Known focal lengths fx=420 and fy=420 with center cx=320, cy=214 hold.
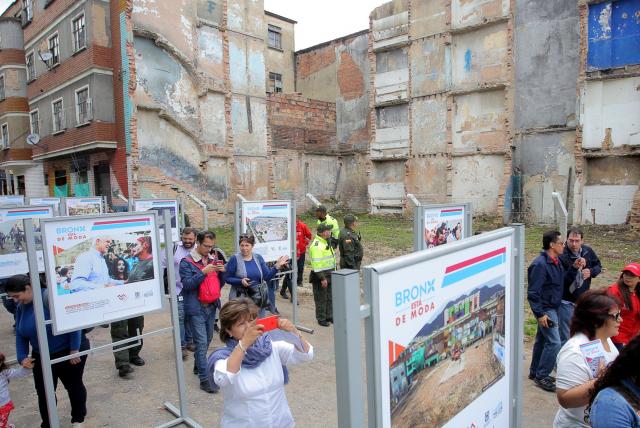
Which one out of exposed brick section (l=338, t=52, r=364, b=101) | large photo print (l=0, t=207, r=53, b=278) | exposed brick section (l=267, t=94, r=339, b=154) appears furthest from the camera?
exposed brick section (l=338, t=52, r=364, b=101)

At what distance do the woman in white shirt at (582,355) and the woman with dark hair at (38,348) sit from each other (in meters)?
4.11

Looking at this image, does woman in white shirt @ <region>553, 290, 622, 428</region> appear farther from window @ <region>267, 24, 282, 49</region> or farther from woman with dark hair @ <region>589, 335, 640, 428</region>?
window @ <region>267, 24, 282, 49</region>

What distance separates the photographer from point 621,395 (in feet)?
6.48

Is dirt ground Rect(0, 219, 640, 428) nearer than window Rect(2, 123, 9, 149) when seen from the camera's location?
Yes

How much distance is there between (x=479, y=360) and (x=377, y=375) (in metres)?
0.96

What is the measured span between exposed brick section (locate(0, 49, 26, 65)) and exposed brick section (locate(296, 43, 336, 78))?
18.4 metres

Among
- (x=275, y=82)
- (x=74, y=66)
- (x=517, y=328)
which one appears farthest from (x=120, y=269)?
(x=275, y=82)

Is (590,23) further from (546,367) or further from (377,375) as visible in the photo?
(377,375)

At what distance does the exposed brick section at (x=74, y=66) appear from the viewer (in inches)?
739

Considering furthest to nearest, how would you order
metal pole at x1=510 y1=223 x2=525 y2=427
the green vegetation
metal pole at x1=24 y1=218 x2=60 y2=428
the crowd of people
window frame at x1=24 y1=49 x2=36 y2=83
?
window frame at x1=24 y1=49 x2=36 y2=83
the green vegetation
metal pole at x1=24 y1=218 x2=60 y2=428
metal pole at x1=510 y1=223 x2=525 y2=427
the crowd of people

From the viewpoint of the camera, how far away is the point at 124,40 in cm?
1812

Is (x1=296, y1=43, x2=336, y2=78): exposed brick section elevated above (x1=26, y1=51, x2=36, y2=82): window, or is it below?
above

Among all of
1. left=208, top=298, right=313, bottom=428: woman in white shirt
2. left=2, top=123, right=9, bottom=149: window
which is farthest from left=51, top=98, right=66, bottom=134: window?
left=208, top=298, right=313, bottom=428: woman in white shirt

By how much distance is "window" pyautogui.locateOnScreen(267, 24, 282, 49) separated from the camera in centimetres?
3281
